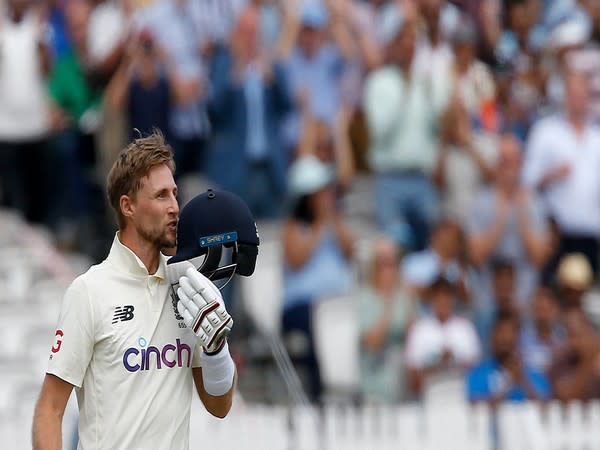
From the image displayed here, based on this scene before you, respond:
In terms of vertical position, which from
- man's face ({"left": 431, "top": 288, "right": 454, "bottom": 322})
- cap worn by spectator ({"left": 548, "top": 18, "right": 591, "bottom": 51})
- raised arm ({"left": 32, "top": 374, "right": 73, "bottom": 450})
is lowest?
raised arm ({"left": 32, "top": 374, "right": 73, "bottom": 450})

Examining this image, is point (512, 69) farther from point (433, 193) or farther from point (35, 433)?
point (35, 433)

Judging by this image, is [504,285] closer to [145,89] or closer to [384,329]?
[384,329]

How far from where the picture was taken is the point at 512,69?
1220cm

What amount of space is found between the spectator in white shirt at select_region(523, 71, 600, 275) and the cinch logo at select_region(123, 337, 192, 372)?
6.49 metres

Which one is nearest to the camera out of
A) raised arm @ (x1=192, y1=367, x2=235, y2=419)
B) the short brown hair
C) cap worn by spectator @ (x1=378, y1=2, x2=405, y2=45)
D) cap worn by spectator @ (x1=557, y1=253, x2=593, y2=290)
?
the short brown hair

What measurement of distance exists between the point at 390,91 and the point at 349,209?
1.01m

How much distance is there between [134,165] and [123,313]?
433mm

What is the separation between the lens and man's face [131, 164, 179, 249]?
4.43m

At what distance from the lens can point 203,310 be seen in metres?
4.14

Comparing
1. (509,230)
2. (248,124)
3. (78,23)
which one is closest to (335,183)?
(248,124)

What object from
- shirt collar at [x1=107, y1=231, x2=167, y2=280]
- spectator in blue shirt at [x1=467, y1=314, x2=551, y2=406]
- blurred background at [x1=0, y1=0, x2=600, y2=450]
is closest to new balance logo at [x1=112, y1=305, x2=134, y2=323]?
shirt collar at [x1=107, y1=231, x2=167, y2=280]

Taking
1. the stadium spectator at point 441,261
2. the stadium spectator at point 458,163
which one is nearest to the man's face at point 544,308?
the stadium spectator at point 441,261

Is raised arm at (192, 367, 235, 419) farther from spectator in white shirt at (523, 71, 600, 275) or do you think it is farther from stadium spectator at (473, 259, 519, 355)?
spectator in white shirt at (523, 71, 600, 275)

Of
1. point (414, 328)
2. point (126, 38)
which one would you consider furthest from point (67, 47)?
point (414, 328)
